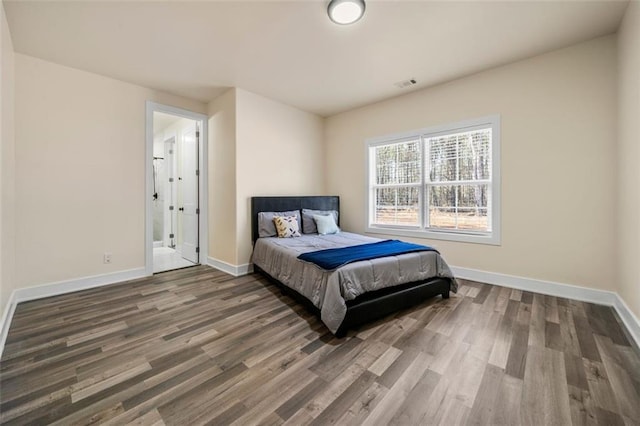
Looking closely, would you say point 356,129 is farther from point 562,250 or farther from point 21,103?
point 21,103

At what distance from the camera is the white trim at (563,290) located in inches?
84.9

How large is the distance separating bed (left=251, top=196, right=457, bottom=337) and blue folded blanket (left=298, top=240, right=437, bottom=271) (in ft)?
0.16

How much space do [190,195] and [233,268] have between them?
1.80 m

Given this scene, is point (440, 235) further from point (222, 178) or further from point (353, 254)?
point (222, 178)

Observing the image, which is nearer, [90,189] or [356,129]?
[90,189]

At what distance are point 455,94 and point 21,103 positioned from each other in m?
5.19

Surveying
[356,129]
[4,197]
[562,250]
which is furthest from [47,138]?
[562,250]

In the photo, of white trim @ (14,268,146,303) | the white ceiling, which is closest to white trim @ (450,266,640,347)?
the white ceiling

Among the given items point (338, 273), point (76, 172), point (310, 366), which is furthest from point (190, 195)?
point (310, 366)

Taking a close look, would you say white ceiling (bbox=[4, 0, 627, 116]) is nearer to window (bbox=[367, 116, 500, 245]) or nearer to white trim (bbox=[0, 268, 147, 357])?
window (bbox=[367, 116, 500, 245])

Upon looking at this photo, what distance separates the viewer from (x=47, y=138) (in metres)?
2.94

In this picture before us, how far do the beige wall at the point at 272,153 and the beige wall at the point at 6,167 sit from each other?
2162 millimetres

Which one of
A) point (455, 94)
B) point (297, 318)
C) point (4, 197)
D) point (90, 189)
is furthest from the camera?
point (455, 94)

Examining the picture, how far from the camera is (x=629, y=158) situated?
2.25 m
